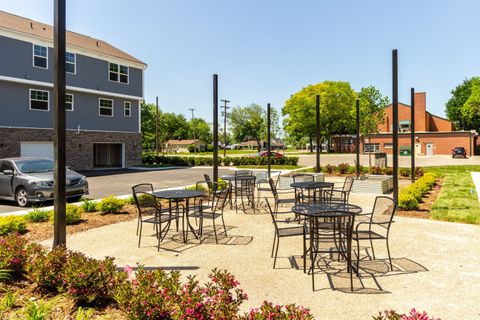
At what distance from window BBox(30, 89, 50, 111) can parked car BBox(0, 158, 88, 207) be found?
12086mm

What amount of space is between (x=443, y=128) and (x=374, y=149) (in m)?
14.1

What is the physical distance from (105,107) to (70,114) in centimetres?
310

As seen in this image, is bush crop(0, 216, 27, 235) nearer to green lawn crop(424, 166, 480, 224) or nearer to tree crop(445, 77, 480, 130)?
green lawn crop(424, 166, 480, 224)

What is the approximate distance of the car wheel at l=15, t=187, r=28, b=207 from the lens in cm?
1057

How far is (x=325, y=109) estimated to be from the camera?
6044cm

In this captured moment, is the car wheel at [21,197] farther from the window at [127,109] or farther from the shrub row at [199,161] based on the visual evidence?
the shrub row at [199,161]

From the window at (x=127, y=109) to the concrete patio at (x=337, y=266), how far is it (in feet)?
70.9

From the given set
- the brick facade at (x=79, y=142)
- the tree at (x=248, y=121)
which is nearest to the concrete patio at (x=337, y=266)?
the brick facade at (x=79, y=142)

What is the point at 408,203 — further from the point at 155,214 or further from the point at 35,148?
the point at 35,148

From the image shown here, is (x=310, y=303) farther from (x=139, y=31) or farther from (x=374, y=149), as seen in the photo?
(x=374, y=149)

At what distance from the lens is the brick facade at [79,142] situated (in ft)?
65.6

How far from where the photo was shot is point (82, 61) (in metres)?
24.0

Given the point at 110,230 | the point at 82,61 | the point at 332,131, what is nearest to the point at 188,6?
the point at 110,230

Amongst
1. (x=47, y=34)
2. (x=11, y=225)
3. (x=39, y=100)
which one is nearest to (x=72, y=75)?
(x=39, y=100)
